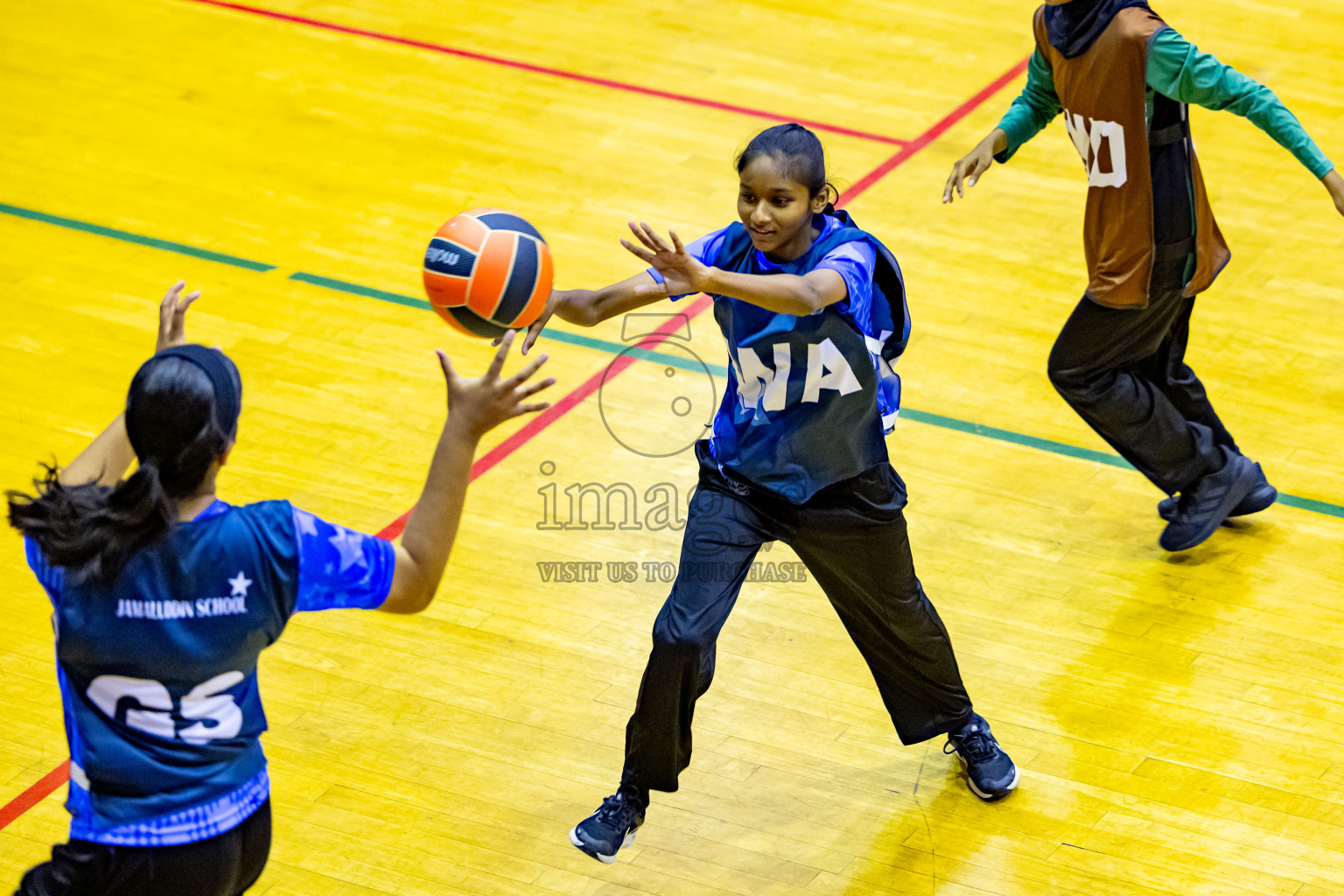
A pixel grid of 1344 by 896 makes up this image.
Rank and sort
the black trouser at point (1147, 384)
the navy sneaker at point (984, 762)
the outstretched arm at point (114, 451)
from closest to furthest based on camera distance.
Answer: the outstretched arm at point (114, 451) < the navy sneaker at point (984, 762) < the black trouser at point (1147, 384)

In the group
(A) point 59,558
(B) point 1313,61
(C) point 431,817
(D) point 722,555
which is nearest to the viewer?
(A) point 59,558

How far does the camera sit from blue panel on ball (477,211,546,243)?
371 cm

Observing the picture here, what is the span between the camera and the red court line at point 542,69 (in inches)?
324

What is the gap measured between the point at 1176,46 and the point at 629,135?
13.5 feet

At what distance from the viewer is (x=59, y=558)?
2451 millimetres

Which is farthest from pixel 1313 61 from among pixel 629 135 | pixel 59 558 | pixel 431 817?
pixel 59 558

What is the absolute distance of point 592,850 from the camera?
377 centimetres

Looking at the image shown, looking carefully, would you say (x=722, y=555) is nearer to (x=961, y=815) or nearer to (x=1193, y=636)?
(x=961, y=815)

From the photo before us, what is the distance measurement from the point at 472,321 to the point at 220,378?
1.17 m

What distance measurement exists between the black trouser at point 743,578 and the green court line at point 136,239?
3621mm

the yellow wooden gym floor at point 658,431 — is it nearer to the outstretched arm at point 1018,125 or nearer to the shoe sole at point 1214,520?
the shoe sole at point 1214,520

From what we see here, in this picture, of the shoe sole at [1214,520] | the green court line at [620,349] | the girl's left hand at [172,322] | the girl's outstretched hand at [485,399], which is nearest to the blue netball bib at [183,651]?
the girl's outstretched hand at [485,399]

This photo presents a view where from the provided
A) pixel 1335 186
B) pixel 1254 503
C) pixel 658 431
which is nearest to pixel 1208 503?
pixel 1254 503

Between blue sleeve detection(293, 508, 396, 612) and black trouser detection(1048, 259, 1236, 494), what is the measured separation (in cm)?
285
